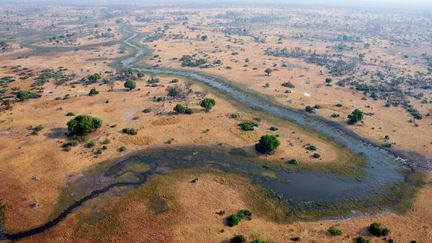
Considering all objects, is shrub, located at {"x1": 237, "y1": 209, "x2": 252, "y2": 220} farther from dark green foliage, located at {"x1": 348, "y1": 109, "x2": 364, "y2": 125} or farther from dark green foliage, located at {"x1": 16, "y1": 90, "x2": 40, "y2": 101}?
dark green foliage, located at {"x1": 16, "y1": 90, "x2": 40, "y2": 101}

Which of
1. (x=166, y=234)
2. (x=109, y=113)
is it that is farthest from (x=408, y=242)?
(x=109, y=113)

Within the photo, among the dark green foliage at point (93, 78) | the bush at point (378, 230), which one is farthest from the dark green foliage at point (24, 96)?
the bush at point (378, 230)

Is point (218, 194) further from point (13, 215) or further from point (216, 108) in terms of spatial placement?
point (216, 108)

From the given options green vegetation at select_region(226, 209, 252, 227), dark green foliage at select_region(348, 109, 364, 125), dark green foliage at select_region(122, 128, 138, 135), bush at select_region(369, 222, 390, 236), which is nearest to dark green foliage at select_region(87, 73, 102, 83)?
dark green foliage at select_region(122, 128, 138, 135)

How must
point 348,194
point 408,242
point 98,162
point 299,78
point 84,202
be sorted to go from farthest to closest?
point 299,78 < point 98,162 < point 348,194 < point 84,202 < point 408,242

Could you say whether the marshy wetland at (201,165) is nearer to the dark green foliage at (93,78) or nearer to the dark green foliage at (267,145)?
the dark green foliage at (267,145)

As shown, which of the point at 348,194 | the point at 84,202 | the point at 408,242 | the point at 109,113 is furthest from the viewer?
the point at 109,113

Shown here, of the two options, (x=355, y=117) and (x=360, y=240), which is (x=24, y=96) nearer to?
(x=355, y=117)
